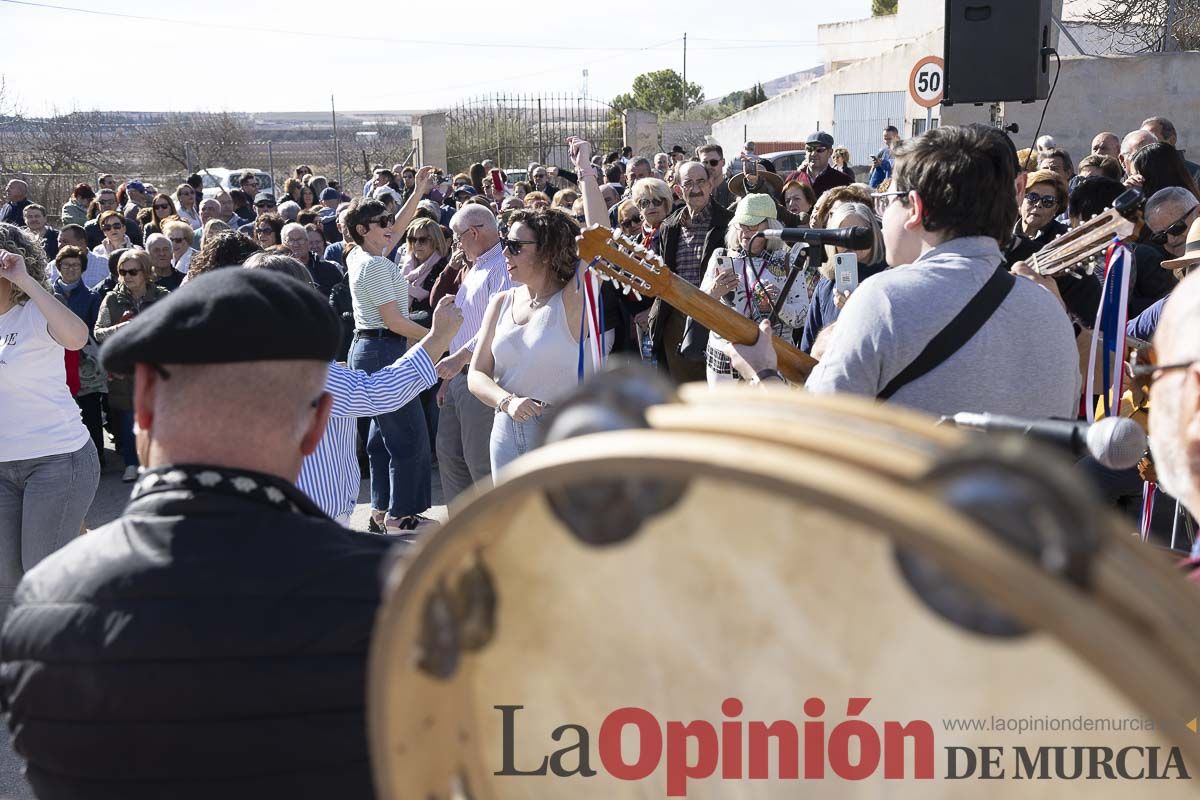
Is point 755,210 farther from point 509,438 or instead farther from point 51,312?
point 51,312

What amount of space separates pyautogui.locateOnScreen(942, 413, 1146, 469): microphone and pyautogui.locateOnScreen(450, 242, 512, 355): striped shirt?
4780 mm

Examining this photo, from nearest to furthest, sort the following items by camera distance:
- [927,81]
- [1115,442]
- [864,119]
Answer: [1115,442] < [927,81] < [864,119]

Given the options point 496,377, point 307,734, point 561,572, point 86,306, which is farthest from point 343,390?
point 86,306

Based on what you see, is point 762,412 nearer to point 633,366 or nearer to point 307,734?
point 633,366

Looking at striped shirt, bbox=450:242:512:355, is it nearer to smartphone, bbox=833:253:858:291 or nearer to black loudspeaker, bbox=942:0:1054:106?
smartphone, bbox=833:253:858:291

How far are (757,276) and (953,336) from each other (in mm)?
3379

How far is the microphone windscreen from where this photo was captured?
1.28 meters

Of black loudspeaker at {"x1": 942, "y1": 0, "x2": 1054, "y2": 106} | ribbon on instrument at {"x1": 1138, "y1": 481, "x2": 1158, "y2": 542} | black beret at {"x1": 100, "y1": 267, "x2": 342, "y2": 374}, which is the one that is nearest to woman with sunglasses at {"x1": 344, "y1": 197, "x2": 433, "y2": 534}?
ribbon on instrument at {"x1": 1138, "y1": 481, "x2": 1158, "y2": 542}

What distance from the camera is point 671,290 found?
3.90 meters

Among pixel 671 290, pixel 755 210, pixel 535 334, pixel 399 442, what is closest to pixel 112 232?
A: pixel 399 442

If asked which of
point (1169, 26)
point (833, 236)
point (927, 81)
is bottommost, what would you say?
point (833, 236)

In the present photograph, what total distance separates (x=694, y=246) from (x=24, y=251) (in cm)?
416

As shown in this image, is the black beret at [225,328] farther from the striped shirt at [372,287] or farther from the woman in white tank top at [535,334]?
the striped shirt at [372,287]

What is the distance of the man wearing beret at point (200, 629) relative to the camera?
4.54 feet
